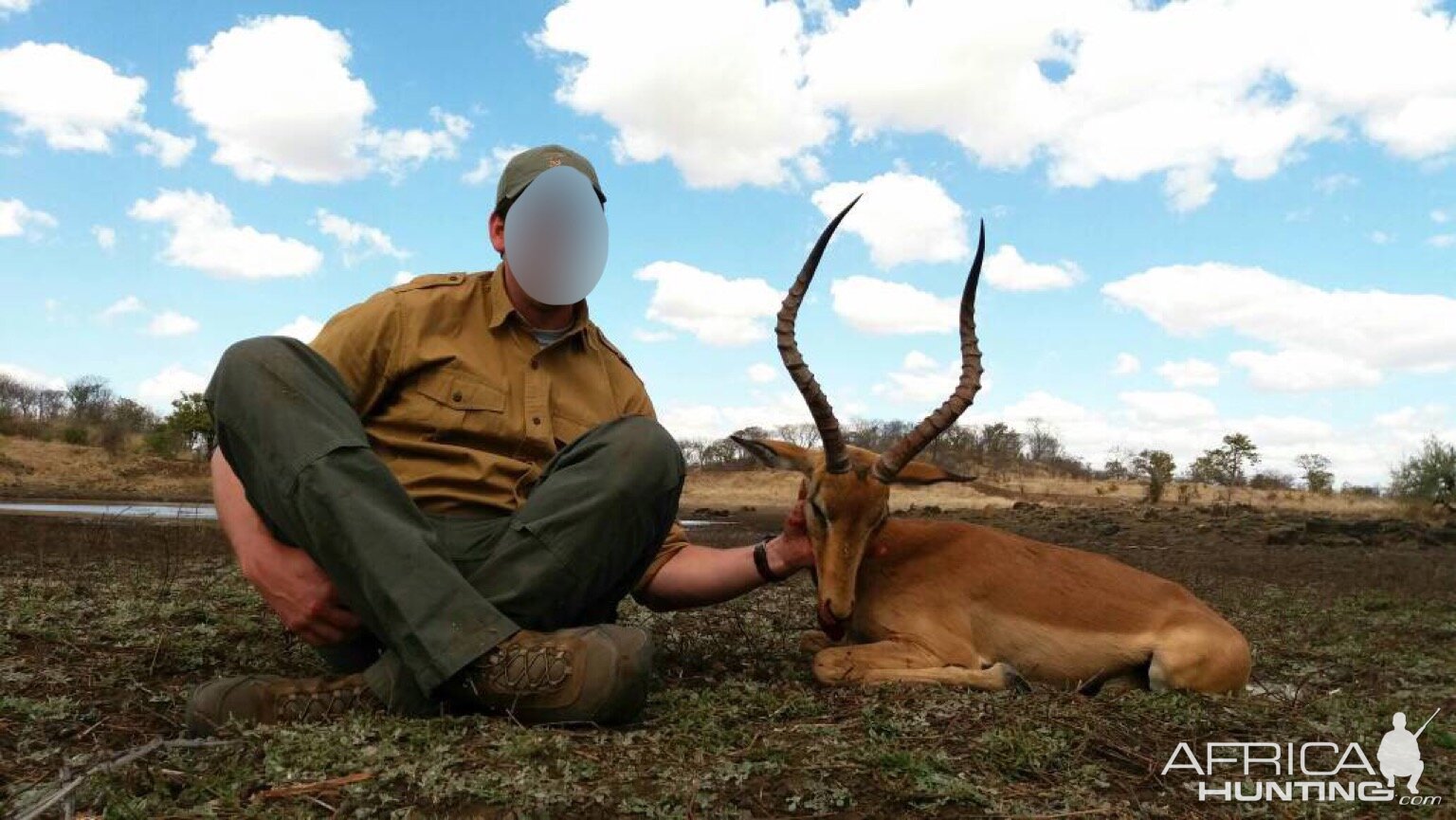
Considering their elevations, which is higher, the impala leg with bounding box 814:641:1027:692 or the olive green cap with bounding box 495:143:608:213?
the olive green cap with bounding box 495:143:608:213

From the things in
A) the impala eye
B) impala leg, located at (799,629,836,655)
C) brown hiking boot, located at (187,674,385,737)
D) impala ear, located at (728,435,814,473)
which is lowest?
impala leg, located at (799,629,836,655)

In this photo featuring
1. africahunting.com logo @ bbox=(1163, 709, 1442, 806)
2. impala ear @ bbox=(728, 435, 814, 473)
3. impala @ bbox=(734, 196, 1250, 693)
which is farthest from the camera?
impala ear @ bbox=(728, 435, 814, 473)

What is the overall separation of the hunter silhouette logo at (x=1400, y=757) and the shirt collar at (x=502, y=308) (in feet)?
10.7

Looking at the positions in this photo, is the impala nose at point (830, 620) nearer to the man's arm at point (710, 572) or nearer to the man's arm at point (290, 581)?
the man's arm at point (710, 572)

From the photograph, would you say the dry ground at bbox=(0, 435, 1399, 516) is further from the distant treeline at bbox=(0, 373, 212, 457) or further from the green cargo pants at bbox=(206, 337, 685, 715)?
the green cargo pants at bbox=(206, 337, 685, 715)

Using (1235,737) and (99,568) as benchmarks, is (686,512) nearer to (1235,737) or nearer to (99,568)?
(99,568)

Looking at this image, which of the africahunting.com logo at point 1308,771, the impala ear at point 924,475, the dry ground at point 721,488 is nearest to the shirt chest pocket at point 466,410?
the impala ear at point 924,475

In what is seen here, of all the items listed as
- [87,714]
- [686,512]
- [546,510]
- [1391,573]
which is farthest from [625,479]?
[686,512]

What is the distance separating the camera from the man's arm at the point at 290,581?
3287mm

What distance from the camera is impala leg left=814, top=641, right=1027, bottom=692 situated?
4.38m

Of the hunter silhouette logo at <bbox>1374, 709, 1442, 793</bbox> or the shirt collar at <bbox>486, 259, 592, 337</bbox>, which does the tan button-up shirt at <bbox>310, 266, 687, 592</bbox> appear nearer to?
the shirt collar at <bbox>486, 259, 592, 337</bbox>

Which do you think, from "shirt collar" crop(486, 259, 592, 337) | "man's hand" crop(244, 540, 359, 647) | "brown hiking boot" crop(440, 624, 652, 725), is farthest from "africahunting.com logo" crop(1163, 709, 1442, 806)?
"shirt collar" crop(486, 259, 592, 337)

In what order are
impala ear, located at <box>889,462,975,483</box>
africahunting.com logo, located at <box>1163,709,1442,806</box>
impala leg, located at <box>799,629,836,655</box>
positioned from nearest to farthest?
africahunting.com logo, located at <box>1163,709,1442,806</box> → impala leg, located at <box>799,629,836,655</box> → impala ear, located at <box>889,462,975,483</box>

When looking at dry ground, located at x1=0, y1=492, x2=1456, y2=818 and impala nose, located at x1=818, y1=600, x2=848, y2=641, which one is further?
impala nose, located at x1=818, y1=600, x2=848, y2=641
